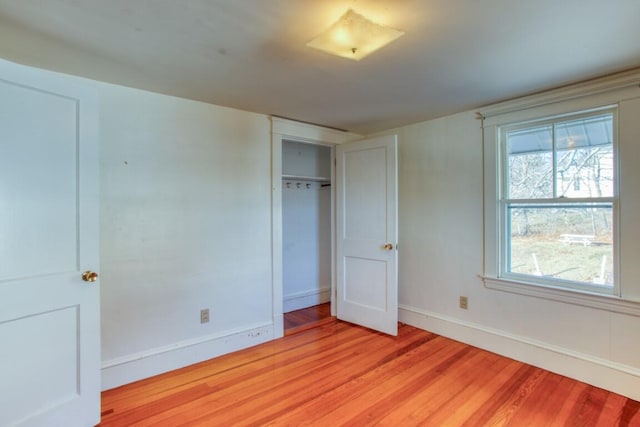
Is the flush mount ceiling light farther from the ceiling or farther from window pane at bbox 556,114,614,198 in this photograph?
window pane at bbox 556,114,614,198

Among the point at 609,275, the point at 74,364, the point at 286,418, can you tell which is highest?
the point at 609,275

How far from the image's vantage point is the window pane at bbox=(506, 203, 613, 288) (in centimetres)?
229

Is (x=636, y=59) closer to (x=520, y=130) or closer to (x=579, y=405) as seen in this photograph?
(x=520, y=130)

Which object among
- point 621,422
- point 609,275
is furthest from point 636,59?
point 621,422

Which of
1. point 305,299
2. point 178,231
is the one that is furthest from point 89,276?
point 305,299

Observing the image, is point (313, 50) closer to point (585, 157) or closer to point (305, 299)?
point (585, 157)

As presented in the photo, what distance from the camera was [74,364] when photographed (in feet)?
5.86

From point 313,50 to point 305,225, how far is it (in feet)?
8.60

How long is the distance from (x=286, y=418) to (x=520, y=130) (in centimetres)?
278

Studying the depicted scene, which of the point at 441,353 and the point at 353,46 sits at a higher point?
the point at 353,46

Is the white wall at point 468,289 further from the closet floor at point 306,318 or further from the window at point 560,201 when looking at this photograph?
the closet floor at point 306,318

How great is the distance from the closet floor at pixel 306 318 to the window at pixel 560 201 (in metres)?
1.91

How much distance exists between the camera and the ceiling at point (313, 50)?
1419mm

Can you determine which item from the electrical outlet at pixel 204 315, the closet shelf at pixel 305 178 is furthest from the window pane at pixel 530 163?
the electrical outlet at pixel 204 315
